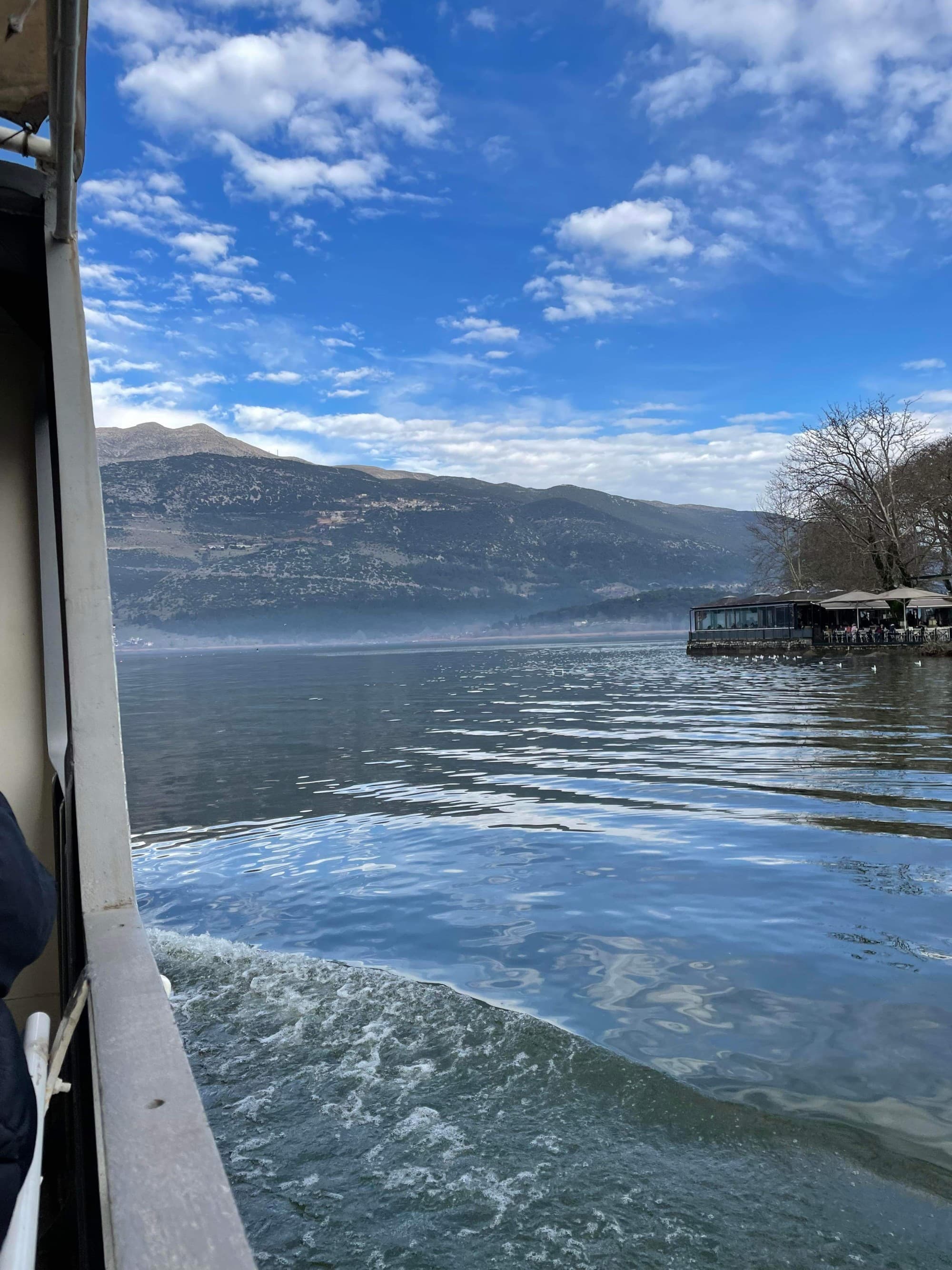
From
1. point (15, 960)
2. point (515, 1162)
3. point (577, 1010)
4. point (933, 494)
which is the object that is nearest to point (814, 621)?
point (933, 494)

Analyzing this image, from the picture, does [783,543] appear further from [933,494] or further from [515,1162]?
[515,1162]

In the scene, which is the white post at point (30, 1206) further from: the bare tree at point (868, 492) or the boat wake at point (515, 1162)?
the bare tree at point (868, 492)

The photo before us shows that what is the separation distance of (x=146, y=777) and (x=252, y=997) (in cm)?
1259

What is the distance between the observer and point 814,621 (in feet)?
193

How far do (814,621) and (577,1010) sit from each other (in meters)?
57.6

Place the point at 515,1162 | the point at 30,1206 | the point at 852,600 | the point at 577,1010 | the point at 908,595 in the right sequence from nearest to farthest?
the point at 30,1206 → the point at 515,1162 → the point at 577,1010 → the point at 908,595 → the point at 852,600

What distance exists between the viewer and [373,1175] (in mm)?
3701

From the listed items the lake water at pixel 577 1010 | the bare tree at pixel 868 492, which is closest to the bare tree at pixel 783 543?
the bare tree at pixel 868 492

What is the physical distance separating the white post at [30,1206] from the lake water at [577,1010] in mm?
1711

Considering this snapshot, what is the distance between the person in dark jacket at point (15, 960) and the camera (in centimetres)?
148

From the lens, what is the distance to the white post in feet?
4.88

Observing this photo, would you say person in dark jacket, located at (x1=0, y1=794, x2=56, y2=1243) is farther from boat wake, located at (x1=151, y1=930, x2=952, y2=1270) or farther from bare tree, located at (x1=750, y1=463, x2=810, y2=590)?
bare tree, located at (x1=750, y1=463, x2=810, y2=590)

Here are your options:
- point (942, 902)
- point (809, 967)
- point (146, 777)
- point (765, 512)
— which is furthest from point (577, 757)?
point (765, 512)

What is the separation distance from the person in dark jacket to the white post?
0.12 feet
